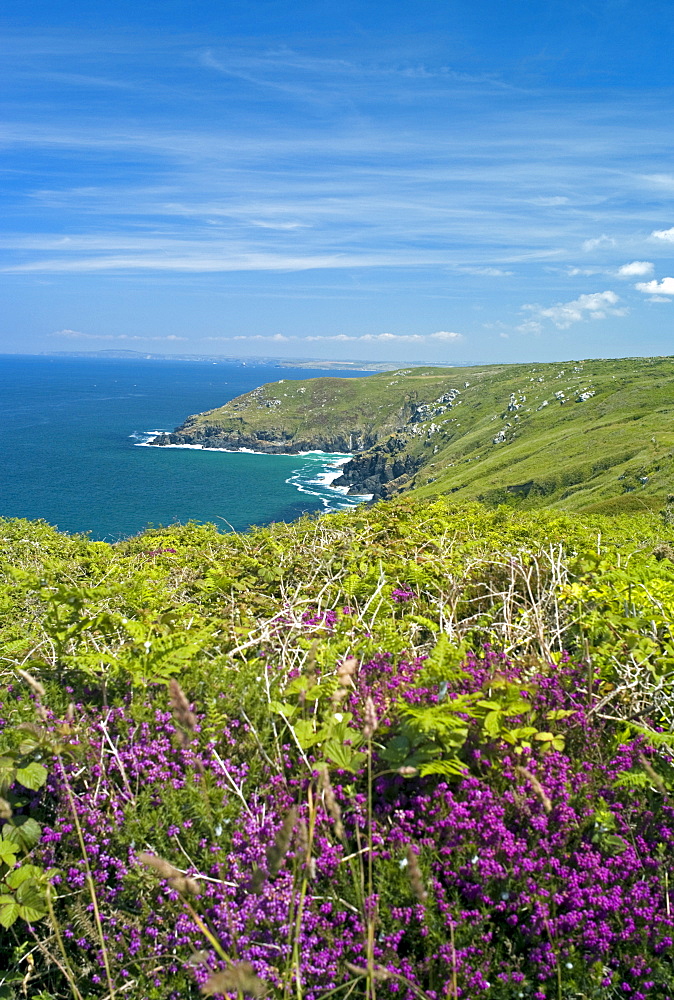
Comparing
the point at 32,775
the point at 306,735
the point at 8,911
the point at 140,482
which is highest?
the point at 306,735

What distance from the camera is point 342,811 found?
3.30 meters

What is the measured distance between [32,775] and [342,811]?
1701mm

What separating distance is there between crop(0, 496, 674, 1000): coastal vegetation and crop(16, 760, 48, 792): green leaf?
0.02 meters

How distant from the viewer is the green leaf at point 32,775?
10.4 ft

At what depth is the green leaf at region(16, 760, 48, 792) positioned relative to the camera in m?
3.16

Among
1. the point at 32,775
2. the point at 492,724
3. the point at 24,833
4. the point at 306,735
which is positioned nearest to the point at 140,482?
the point at 32,775

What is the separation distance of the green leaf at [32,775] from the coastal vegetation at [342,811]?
16mm

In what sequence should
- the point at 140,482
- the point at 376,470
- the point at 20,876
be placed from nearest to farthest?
the point at 20,876 → the point at 140,482 → the point at 376,470

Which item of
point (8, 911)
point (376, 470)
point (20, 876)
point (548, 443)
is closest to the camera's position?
point (8, 911)

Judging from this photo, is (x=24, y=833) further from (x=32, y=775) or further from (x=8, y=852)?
(x=32, y=775)

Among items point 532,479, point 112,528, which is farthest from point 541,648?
point 112,528

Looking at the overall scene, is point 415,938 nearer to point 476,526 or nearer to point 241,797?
point 241,797

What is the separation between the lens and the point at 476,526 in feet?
33.0

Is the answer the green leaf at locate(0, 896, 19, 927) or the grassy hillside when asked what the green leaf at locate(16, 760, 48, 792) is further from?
the grassy hillside
